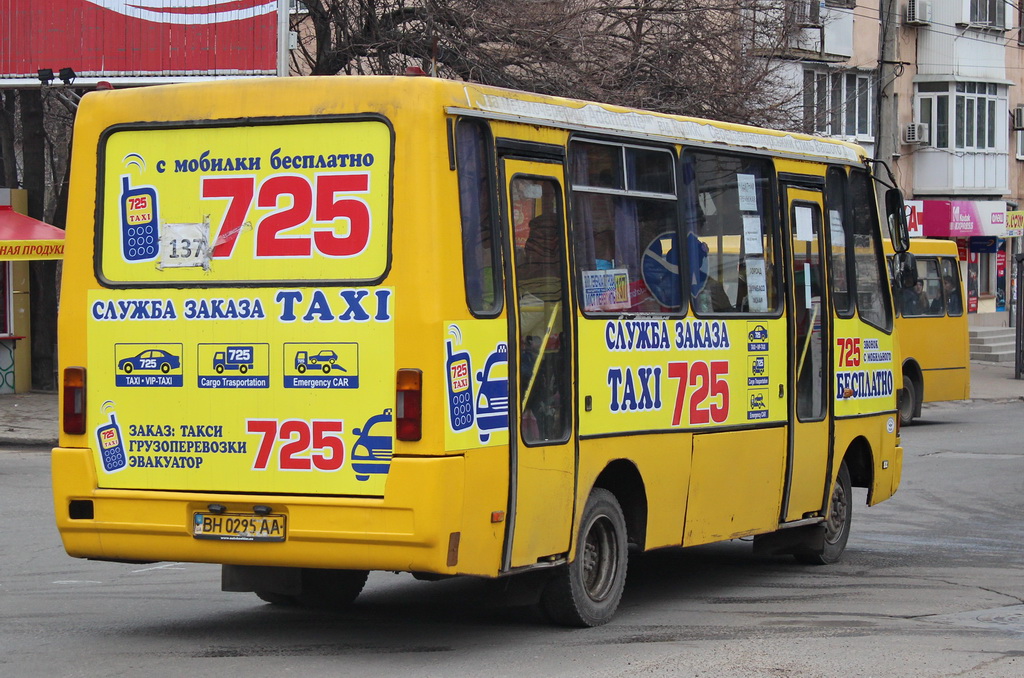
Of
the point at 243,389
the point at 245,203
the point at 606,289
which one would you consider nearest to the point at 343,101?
the point at 245,203

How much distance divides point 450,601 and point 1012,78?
4353 cm

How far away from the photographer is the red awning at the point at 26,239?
23.5 metres

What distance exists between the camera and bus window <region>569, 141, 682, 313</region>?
8480 mm

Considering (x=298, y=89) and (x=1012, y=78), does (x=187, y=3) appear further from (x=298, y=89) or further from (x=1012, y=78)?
(x=1012, y=78)

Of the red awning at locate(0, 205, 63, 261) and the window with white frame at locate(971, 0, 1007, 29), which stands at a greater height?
the window with white frame at locate(971, 0, 1007, 29)

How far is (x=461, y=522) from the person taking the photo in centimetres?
727

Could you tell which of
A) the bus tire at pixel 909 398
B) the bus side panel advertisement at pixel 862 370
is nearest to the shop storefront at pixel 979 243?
the bus tire at pixel 909 398

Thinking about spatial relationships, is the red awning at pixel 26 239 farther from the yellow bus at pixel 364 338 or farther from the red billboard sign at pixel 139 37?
the yellow bus at pixel 364 338

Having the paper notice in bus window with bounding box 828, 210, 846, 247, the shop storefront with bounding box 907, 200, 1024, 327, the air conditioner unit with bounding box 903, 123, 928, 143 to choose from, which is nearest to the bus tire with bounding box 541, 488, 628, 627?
the paper notice in bus window with bounding box 828, 210, 846, 247

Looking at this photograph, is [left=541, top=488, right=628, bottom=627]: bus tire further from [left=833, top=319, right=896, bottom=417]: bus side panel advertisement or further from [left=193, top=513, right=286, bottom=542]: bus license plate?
[left=833, top=319, right=896, bottom=417]: bus side panel advertisement

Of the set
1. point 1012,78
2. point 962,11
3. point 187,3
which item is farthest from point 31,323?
point 1012,78

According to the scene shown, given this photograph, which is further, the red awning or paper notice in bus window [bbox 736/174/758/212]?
the red awning

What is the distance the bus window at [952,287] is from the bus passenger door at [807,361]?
15.4 metres

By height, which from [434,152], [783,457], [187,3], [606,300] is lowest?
[783,457]
